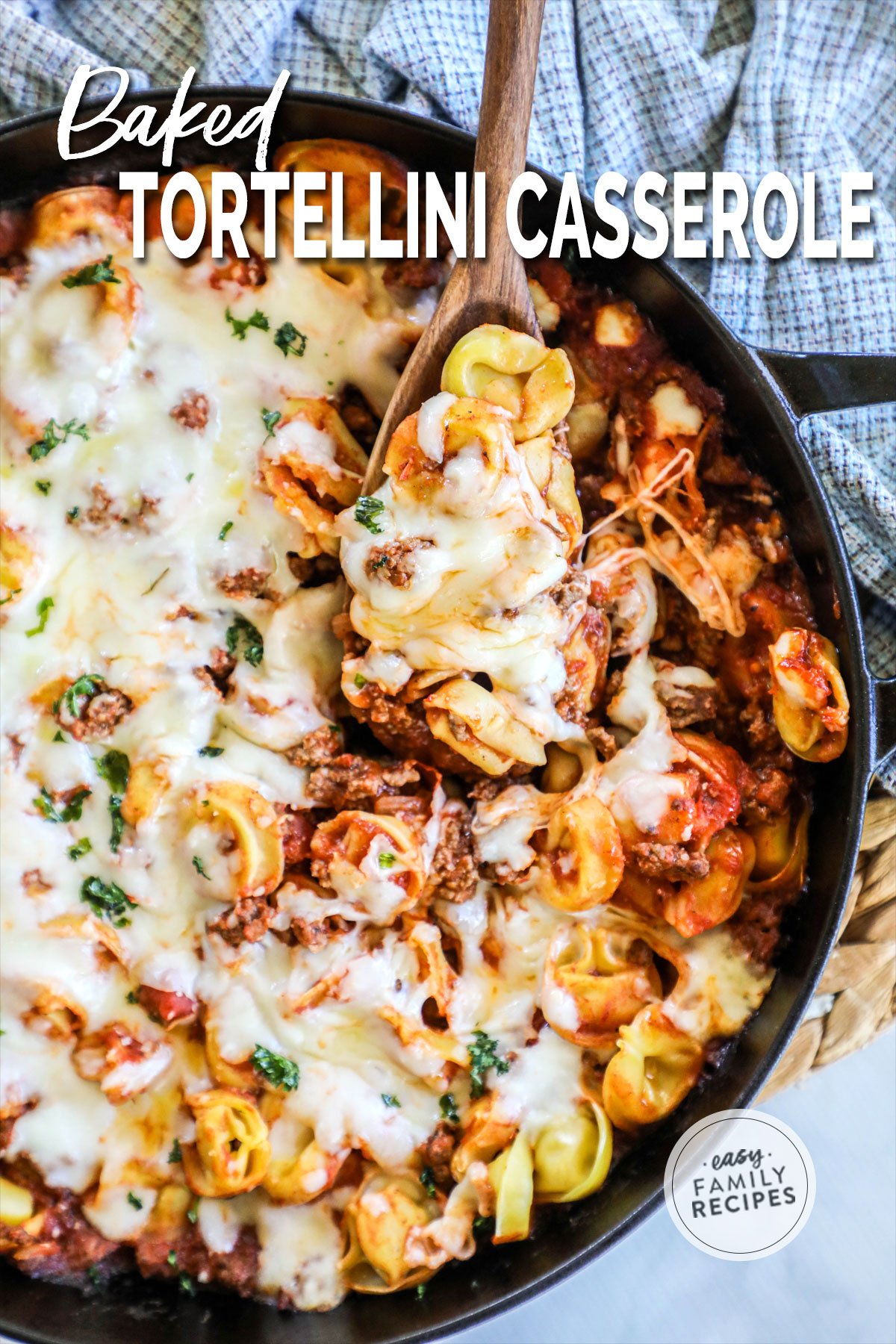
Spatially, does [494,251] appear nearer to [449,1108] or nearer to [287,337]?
[287,337]

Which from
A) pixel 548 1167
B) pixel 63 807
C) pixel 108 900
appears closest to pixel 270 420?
pixel 63 807

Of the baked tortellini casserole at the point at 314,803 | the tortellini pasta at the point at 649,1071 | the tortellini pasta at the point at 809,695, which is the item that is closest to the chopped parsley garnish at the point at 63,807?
the baked tortellini casserole at the point at 314,803

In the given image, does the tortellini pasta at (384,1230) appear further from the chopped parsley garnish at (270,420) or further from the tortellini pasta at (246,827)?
the chopped parsley garnish at (270,420)

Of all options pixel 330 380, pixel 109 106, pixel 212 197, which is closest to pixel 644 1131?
pixel 330 380

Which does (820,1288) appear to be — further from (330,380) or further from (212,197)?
(212,197)

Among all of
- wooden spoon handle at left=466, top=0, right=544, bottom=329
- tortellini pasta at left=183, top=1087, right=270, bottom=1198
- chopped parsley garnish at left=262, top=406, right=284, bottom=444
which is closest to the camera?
wooden spoon handle at left=466, top=0, right=544, bottom=329

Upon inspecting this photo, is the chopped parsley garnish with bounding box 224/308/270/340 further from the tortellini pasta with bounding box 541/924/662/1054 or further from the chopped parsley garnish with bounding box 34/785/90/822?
the tortellini pasta with bounding box 541/924/662/1054

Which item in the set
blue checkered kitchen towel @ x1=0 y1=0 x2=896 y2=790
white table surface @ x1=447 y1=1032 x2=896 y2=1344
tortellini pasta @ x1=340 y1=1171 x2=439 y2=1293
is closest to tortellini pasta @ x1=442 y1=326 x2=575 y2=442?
blue checkered kitchen towel @ x1=0 y1=0 x2=896 y2=790
